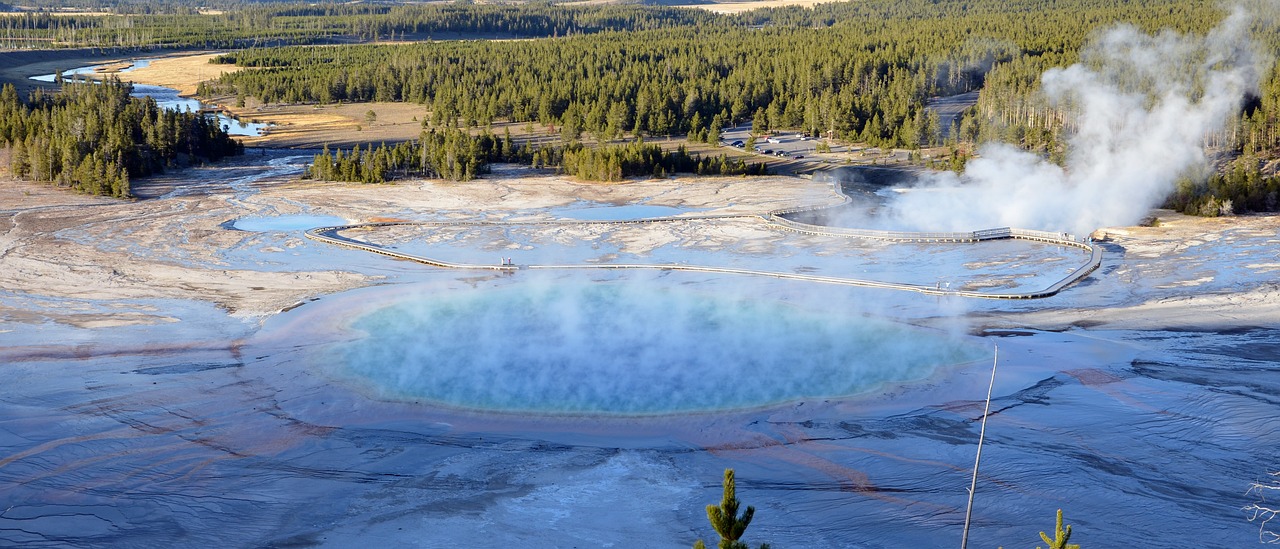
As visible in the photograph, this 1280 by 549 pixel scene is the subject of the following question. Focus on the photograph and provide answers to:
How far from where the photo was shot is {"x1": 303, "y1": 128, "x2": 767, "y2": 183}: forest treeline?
159 feet

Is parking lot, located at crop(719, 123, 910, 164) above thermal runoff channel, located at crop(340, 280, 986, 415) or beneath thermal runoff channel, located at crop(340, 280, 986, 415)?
above

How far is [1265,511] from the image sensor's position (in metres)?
15.9

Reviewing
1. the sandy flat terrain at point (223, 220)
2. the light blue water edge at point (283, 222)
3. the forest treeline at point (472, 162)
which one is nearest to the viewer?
the sandy flat terrain at point (223, 220)

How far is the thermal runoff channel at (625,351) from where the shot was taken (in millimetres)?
21312

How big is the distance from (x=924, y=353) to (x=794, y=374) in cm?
312

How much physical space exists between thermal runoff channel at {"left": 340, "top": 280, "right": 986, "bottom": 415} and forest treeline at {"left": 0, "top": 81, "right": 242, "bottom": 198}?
885 inches

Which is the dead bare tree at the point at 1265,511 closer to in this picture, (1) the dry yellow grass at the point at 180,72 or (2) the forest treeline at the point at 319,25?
(1) the dry yellow grass at the point at 180,72

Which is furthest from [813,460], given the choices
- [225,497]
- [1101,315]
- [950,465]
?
[1101,315]

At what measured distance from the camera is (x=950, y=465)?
17.8 meters

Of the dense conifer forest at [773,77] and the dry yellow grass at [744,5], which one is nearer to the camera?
the dense conifer forest at [773,77]

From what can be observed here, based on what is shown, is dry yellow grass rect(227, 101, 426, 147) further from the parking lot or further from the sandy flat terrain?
the parking lot

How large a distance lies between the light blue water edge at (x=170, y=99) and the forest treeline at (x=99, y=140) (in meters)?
2.83

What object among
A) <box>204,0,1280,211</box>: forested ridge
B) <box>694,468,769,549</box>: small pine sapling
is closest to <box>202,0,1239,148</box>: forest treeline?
<box>204,0,1280,211</box>: forested ridge

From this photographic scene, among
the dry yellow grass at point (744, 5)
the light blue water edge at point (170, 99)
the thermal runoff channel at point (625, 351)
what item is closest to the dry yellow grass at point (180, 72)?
the light blue water edge at point (170, 99)
